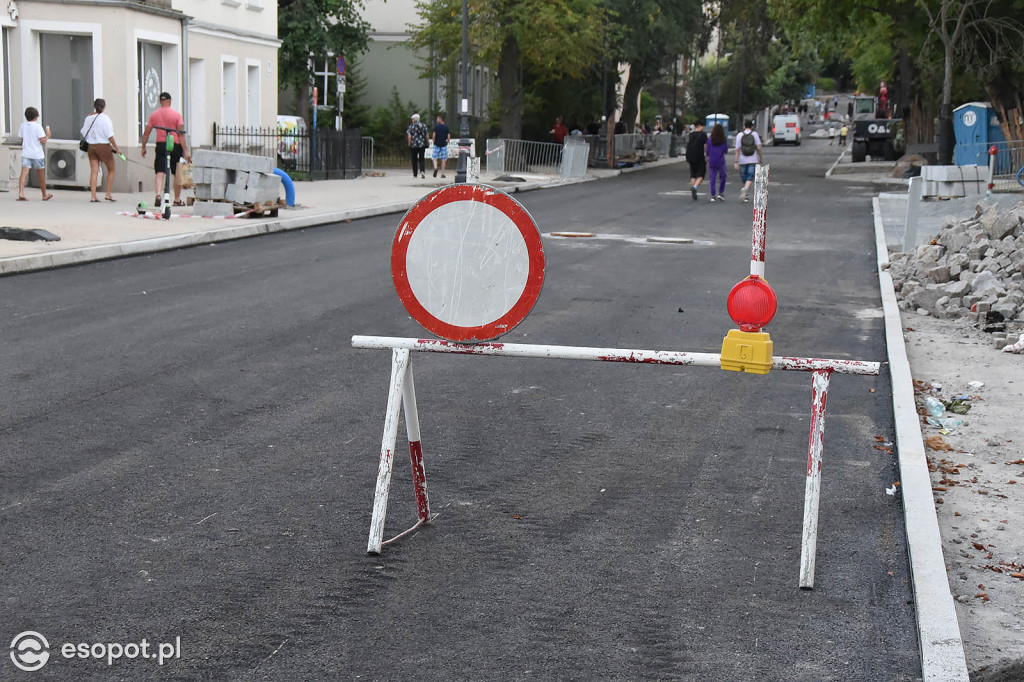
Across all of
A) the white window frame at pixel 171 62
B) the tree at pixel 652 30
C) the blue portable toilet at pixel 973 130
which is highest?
the tree at pixel 652 30

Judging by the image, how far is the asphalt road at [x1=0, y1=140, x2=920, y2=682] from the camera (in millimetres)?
4074

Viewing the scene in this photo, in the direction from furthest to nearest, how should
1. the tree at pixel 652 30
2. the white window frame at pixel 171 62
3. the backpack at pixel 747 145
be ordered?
the tree at pixel 652 30
the white window frame at pixel 171 62
the backpack at pixel 747 145

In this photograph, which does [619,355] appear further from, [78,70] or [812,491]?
[78,70]

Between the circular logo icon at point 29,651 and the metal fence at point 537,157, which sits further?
the metal fence at point 537,157

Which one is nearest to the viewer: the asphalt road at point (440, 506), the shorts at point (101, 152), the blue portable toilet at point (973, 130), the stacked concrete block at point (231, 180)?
the asphalt road at point (440, 506)

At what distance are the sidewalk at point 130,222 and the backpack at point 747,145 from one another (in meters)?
7.43

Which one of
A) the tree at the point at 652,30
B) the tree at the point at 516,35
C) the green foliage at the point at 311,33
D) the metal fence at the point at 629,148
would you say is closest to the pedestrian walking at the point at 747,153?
the tree at the point at 516,35

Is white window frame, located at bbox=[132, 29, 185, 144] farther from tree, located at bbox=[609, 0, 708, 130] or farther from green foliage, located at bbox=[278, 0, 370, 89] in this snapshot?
green foliage, located at bbox=[278, 0, 370, 89]

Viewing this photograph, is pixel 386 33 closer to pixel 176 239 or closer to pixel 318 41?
pixel 318 41

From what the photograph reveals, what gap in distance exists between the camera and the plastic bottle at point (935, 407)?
7555 millimetres

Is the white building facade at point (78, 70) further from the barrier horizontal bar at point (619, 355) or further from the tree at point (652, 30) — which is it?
the barrier horizontal bar at point (619, 355)

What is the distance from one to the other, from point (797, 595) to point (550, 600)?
0.94 meters

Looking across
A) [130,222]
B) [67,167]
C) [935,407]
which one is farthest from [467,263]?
[67,167]

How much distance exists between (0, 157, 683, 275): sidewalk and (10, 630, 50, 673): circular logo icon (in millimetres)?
6062
